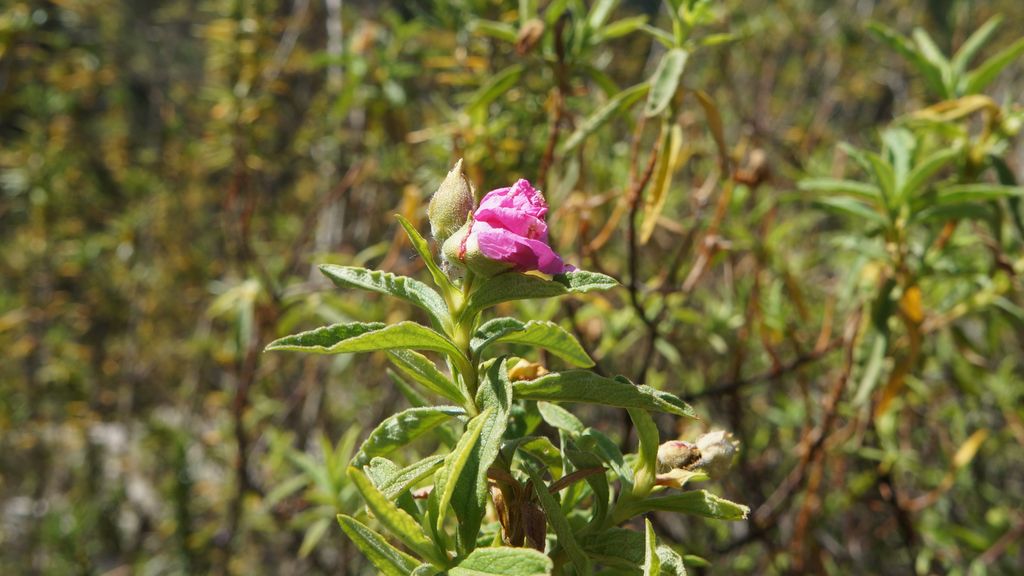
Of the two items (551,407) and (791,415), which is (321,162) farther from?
(551,407)

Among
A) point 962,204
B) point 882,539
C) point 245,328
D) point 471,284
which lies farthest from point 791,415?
point 471,284

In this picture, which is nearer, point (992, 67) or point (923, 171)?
point (923, 171)

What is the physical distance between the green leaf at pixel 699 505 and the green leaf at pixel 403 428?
27 centimetres

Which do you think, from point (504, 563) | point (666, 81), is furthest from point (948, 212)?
point (504, 563)

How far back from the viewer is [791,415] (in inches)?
109

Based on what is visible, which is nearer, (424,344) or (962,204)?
(424,344)

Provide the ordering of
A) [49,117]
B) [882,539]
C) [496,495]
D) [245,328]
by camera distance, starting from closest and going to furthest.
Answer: [496,495] → [245,328] → [882,539] → [49,117]

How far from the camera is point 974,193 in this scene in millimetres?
1599

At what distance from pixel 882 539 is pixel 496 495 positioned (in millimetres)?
2925

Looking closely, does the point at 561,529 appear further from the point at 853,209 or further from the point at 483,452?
the point at 853,209

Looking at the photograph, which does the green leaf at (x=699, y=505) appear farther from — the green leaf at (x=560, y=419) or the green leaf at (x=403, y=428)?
the green leaf at (x=403, y=428)

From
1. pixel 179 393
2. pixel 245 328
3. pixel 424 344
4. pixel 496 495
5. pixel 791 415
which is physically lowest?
pixel 179 393

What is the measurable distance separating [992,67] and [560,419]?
57.6 inches

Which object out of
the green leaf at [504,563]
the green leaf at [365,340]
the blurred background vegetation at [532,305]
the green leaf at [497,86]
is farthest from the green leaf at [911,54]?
the green leaf at [504,563]
